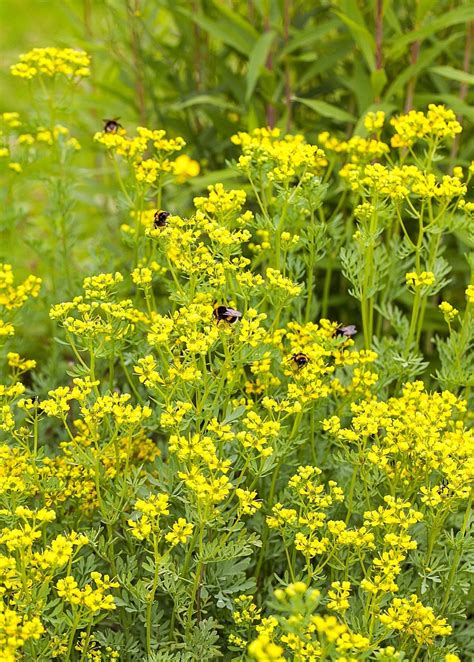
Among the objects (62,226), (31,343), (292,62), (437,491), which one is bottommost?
(31,343)

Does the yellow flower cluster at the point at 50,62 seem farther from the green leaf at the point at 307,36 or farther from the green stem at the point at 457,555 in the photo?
the green stem at the point at 457,555

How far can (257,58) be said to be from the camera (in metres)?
3.78

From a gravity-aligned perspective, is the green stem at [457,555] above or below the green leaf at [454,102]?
below

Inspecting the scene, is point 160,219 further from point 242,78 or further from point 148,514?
point 242,78

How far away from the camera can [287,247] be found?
279cm

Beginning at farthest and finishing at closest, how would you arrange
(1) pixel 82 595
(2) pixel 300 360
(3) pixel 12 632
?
(2) pixel 300 360 < (1) pixel 82 595 < (3) pixel 12 632

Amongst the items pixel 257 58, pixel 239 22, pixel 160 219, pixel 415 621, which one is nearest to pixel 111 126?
pixel 160 219

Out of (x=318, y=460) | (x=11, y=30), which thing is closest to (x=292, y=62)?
(x=318, y=460)

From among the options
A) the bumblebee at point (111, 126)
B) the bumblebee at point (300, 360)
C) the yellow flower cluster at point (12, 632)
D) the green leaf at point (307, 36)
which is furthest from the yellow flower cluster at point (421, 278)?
Result: the green leaf at point (307, 36)

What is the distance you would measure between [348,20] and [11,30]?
214 inches

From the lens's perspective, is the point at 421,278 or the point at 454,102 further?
the point at 454,102

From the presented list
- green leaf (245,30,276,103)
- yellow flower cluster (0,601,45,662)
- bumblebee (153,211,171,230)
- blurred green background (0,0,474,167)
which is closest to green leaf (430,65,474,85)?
blurred green background (0,0,474,167)

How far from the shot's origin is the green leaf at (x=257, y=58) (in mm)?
3775

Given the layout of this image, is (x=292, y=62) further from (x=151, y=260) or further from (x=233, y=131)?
(x=151, y=260)
